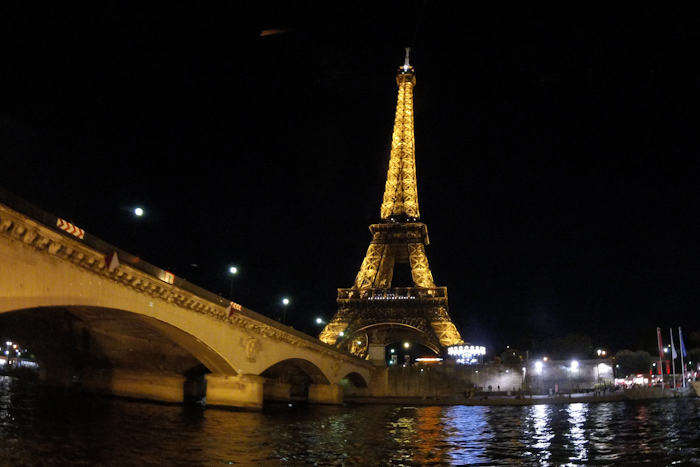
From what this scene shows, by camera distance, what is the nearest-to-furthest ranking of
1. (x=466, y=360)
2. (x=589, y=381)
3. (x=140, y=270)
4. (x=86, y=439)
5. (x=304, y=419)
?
(x=86, y=439)
(x=140, y=270)
(x=304, y=419)
(x=466, y=360)
(x=589, y=381)

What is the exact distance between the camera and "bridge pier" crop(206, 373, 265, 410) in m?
35.7

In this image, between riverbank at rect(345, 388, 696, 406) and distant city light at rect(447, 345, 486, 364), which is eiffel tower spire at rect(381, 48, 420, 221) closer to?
distant city light at rect(447, 345, 486, 364)

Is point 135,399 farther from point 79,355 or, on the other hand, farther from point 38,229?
point 38,229

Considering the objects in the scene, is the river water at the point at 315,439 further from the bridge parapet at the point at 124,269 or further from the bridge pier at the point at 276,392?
the bridge pier at the point at 276,392

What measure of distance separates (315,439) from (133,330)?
14.9 meters

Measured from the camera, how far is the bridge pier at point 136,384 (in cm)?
4231

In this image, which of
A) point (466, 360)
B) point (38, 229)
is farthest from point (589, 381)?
point (38, 229)

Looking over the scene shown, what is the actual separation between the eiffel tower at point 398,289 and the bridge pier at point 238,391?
3547cm

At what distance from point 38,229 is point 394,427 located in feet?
66.1

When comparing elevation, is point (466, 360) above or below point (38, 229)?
below

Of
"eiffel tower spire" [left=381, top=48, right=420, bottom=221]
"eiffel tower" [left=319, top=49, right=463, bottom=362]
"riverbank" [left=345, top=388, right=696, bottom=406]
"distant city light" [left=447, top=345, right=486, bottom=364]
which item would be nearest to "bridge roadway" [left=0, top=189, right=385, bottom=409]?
"riverbank" [left=345, top=388, right=696, bottom=406]

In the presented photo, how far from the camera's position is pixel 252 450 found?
19625mm

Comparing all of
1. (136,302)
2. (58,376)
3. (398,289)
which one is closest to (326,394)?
(58,376)

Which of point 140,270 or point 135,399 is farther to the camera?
point 135,399
